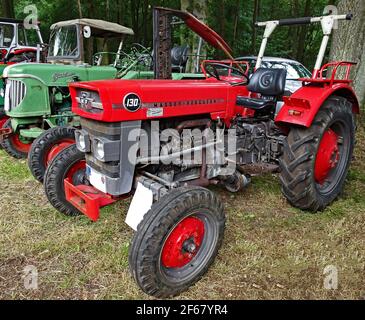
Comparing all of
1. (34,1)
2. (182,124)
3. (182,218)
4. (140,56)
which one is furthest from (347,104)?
(34,1)

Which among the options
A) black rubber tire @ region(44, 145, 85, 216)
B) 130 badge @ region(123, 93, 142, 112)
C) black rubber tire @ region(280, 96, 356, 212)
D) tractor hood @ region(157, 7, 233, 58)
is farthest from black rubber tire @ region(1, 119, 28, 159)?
black rubber tire @ region(280, 96, 356, 212)

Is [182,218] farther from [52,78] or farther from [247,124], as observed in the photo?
[52,78]

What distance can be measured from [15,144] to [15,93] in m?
0.89

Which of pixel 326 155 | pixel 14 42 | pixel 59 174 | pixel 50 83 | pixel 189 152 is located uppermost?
pixel 14 42

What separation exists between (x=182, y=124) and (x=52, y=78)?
275 cm

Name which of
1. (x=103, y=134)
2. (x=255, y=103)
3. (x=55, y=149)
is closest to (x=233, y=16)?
(x=255, y=103)

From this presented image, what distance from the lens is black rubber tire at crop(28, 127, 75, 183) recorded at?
3.61 meters

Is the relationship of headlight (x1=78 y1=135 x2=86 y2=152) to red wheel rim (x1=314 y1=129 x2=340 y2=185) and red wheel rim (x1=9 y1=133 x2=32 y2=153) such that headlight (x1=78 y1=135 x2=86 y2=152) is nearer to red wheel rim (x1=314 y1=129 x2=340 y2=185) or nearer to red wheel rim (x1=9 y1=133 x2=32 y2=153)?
red wheel rim (x1=314 y1=129 x2=340 y2=185)

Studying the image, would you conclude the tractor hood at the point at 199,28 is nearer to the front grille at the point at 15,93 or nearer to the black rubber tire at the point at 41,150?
the black rubber tire at the point at 41,150

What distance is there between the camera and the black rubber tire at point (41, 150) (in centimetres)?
361

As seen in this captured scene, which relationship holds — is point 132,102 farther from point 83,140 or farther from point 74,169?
point 74,169

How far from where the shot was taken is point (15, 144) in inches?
196

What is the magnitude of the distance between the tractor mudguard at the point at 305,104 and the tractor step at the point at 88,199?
163cm

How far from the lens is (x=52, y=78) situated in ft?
15.0
